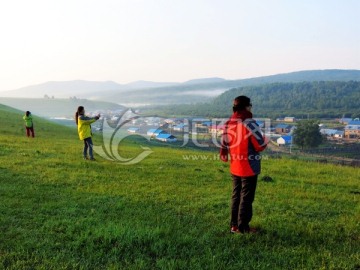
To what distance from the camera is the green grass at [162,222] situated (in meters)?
5.73

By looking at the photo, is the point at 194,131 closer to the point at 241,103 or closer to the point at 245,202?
the point at 241,103

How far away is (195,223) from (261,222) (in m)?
1.53

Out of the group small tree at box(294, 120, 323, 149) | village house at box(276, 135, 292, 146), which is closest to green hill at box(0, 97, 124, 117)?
village house at box(276, 135, 292, 146)

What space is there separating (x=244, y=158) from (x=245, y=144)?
30cm

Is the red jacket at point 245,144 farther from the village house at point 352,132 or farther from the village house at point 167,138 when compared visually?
the village house at point 352,132

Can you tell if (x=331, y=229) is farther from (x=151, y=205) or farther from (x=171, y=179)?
→ (x=171, y=179)

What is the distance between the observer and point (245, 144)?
7.06 m

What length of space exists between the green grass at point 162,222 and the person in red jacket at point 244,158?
0.44 meters

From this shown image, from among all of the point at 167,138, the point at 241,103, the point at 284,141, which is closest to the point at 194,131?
the point at 167,138

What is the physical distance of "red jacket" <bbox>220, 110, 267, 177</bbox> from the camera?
6.96m

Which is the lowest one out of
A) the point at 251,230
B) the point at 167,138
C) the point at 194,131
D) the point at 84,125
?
the point at 167,138

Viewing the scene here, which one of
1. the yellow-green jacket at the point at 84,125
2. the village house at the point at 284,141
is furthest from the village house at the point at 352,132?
the yellow-green jacket at the point at 84,125

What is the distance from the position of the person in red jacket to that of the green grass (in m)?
0.44

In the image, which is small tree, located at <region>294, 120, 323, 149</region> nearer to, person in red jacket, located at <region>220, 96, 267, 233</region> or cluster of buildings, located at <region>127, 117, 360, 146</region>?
cluster of buildings, located at <region>127, 117, 360, 146</region>
